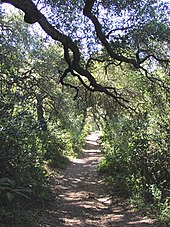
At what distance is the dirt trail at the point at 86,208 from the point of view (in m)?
6.48

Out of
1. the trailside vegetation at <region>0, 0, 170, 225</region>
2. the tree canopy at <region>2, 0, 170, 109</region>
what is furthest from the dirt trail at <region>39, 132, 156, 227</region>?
the tree canopy at <region>2, 0, 170, 109</region>

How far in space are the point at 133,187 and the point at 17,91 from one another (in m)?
4.42

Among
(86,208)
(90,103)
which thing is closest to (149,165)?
(86,208)

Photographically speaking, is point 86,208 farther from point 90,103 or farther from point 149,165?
point 90,103

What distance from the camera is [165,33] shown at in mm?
8156

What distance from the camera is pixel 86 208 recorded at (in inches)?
314

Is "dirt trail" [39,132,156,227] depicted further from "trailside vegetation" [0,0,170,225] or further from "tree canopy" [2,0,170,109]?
"tree canopy" [2,0,170,109]

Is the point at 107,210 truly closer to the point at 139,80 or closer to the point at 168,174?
the point at 168,174

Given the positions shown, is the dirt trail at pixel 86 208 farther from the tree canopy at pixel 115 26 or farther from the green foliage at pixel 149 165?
the tree canopy at pixel 115 26

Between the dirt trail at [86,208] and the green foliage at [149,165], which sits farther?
the green foliage at [149,165]

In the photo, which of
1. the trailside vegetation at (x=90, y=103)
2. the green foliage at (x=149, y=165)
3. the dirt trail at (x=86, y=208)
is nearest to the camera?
the trailside vegetation at (x=90, y=103)

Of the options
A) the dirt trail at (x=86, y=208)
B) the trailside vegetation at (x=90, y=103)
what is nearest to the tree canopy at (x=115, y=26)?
the trailside vegetation at (x=90, y=103)

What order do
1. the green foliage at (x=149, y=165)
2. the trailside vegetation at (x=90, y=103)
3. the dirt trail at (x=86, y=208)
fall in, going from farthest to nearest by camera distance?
the green foliage at (x=149, y=165), the dirt trail at (x=86, y=208), the trailside vegetation at (x=90, y=103)

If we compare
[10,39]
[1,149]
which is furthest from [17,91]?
[10,39]
